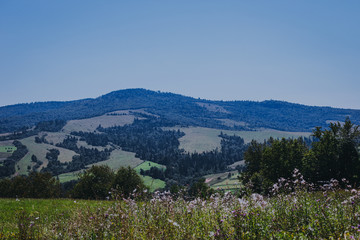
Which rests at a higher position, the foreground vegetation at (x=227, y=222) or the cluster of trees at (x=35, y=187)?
the foreground vegetation at (x=227, y=222)

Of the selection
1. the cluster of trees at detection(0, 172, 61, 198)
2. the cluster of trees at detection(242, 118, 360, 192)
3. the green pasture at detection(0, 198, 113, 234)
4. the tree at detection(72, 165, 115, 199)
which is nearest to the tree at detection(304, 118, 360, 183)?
the cluster of trees at detection(242, 118, 360, 192)

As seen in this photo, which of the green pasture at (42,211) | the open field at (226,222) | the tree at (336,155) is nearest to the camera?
the open field at (226,222)

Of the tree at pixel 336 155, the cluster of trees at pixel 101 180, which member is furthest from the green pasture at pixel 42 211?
the tree at pixel 336 155

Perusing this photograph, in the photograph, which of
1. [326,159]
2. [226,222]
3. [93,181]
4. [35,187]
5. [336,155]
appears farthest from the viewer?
[35,187]

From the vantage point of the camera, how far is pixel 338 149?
39.8 meters

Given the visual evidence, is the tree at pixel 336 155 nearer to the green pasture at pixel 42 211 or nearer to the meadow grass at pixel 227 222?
the green pasture at pixel 42 211

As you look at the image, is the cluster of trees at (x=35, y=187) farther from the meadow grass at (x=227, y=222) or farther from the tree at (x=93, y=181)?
the meadow grass at (x=227, y=222)

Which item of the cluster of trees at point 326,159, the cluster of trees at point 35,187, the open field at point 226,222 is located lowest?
the cluster of trees at point 35,187

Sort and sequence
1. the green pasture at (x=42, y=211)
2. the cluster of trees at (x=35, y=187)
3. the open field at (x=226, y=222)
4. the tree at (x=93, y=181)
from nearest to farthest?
1. the open field at (x=226, y=222)
2. the green pasture at (x=42, y=211)
3. the tree at (x=93, y=181)
4. the cluster of trees at (x=35, y=187)

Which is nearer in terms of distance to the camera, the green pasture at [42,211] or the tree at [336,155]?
the green pasture at [42,211]

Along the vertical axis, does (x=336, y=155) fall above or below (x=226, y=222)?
below

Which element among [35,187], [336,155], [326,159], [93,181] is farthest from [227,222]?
[35,187]

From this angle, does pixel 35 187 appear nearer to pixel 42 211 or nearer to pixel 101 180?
pixel 101 180

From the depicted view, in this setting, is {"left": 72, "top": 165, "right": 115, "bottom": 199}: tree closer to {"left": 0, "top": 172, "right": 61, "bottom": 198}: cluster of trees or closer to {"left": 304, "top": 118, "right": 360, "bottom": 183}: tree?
{"left": 0, "top": 172, "right": 61, "bottom": 198}: cluster of trees
